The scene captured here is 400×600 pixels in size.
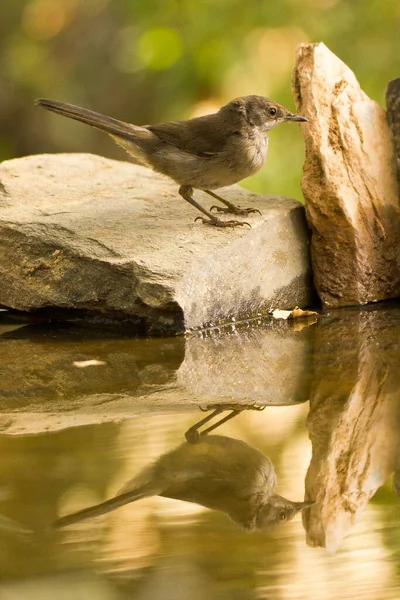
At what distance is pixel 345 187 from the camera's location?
15.4 ft

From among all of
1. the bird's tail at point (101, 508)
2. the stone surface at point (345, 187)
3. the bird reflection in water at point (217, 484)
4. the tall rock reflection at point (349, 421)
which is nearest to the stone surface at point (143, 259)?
the stone surface at point (345, 187)

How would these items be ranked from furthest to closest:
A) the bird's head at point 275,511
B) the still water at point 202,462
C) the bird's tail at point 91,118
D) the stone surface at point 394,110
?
the stone surface at point 394,110 → the bird's tail at point 91,118 → the bird's head at point 275,511 → the still water at point 202,462

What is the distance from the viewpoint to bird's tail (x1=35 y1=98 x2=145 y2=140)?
442 cm

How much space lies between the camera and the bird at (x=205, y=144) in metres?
4.53

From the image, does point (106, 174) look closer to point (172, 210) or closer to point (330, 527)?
point (172, 210)

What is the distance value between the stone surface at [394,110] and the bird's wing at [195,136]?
0.97 m

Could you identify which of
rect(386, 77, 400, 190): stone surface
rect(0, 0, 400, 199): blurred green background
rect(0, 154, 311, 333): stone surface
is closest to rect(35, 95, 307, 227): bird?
rect(0, 154, 311, 333): stone surface

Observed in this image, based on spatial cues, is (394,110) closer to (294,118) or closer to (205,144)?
(294,118)

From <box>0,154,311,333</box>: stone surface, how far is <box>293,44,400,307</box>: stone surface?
170 millimetres

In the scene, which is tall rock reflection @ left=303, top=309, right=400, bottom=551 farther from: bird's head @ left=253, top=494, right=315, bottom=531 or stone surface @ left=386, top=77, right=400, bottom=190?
stone surface @ left=386, top=77, right=400, bottom=190

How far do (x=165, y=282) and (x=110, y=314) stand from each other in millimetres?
382

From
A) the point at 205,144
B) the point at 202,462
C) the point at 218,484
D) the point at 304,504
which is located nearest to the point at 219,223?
the point at 205,144

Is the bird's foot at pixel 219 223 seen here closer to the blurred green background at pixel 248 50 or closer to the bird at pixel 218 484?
the bird at pixel 218 484

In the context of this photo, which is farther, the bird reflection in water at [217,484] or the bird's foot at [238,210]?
the bird's foot at [238,210]
